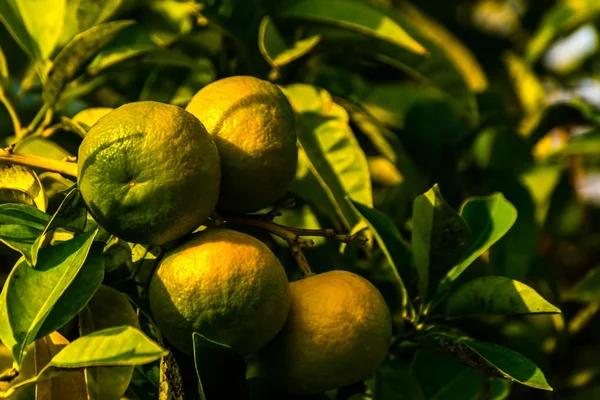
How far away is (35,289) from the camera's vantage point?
79 cm

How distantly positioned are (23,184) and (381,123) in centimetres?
81

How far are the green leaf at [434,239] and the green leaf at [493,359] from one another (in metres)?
0.09

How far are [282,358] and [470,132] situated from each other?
88cm

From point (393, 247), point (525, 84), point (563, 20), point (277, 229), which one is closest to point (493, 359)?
point (393, 247)

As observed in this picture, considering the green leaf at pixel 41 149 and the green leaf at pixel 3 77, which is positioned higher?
the green leaf at pixel 3 77

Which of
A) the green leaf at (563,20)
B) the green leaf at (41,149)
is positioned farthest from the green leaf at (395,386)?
the green leaf at (563,20)

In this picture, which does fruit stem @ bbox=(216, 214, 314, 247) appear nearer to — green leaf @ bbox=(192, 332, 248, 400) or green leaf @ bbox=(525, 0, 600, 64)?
green leaf @ bbox=(192, 332, 248, 400)

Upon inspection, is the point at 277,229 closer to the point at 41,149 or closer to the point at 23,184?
the point at 23,184

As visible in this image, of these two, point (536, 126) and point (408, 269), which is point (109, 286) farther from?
point (536, 126)

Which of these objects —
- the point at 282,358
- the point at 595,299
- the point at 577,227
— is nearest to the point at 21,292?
the point at 282,358

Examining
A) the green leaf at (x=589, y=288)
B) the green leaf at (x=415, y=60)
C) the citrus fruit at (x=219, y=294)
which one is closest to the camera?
the citrus fruit at (x=219, y=294)

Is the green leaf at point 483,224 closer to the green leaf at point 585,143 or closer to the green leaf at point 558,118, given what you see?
the green leaf at point 558,118

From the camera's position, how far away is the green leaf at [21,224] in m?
0.81

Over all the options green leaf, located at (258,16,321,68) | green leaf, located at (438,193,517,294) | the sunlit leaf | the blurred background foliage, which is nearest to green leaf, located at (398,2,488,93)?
the blurred background foliage
